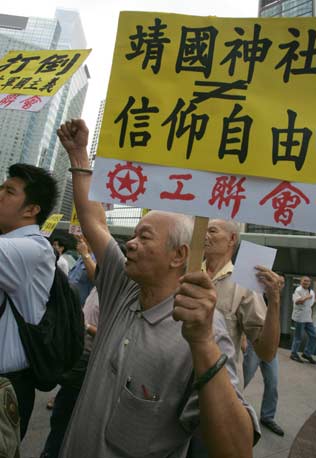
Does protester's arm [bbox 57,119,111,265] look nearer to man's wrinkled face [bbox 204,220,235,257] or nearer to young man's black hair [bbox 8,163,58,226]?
young man's black hair [bbox 8,163,58,226]

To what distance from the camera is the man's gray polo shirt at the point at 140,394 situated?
1.06 metres

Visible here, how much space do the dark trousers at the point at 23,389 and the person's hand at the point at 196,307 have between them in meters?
1.09

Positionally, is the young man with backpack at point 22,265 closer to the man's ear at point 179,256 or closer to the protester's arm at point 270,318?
the man's ear at point 179,256

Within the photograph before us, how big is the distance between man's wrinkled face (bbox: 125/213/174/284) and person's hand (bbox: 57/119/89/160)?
1.92ft

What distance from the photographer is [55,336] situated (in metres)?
1.67

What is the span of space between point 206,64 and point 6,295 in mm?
1345

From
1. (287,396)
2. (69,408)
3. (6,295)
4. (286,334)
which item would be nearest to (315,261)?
(286,334)

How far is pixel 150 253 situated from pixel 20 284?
675 millimetres

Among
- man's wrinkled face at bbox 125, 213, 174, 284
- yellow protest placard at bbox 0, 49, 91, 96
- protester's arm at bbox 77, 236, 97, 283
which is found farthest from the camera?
protester's arm at bbox 77, 236, 97, 283

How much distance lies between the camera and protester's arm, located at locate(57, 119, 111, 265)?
1.62 metres

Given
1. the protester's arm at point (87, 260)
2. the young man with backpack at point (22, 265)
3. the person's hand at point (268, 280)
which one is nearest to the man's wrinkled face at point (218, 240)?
the person's hand at point (268, 280)

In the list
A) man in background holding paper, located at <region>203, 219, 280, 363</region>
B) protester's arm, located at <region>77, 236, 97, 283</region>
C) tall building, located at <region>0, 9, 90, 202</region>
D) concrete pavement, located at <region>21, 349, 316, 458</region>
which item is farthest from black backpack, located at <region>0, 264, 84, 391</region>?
tall building, located at <region>0, 9, 90, 202</region>

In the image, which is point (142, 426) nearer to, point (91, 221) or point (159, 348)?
point (159, 348)

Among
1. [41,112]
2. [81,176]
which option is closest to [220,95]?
[81,176]
